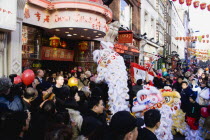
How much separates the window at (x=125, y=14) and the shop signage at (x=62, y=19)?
7.72 metres

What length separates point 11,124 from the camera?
2316 millimetres

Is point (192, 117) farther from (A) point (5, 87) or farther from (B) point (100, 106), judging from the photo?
(A) point (5, 87)

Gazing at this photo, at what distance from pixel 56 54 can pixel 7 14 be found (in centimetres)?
491

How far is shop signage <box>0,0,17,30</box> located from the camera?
19.5 ft

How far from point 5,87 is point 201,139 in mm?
5233

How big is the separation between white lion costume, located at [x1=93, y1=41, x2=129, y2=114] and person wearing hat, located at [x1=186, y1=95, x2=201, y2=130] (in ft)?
5.93

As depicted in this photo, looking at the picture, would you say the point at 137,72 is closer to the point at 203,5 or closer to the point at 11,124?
the point at 11,124

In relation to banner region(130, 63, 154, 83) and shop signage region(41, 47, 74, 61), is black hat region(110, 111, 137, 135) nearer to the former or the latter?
banner region(130, 63, 154, 83)

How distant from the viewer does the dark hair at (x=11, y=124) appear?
2.25m

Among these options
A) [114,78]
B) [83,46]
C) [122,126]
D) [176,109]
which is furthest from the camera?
[83,46]

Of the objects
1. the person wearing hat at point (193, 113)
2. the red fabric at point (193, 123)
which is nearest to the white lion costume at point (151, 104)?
the person wearing hat at point (193, 113)

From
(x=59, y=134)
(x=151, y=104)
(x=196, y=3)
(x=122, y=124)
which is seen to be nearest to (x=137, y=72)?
(x=151, y=104)

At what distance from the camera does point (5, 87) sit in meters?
3.20

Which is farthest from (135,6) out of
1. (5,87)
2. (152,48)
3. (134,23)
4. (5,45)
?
(5,87)
